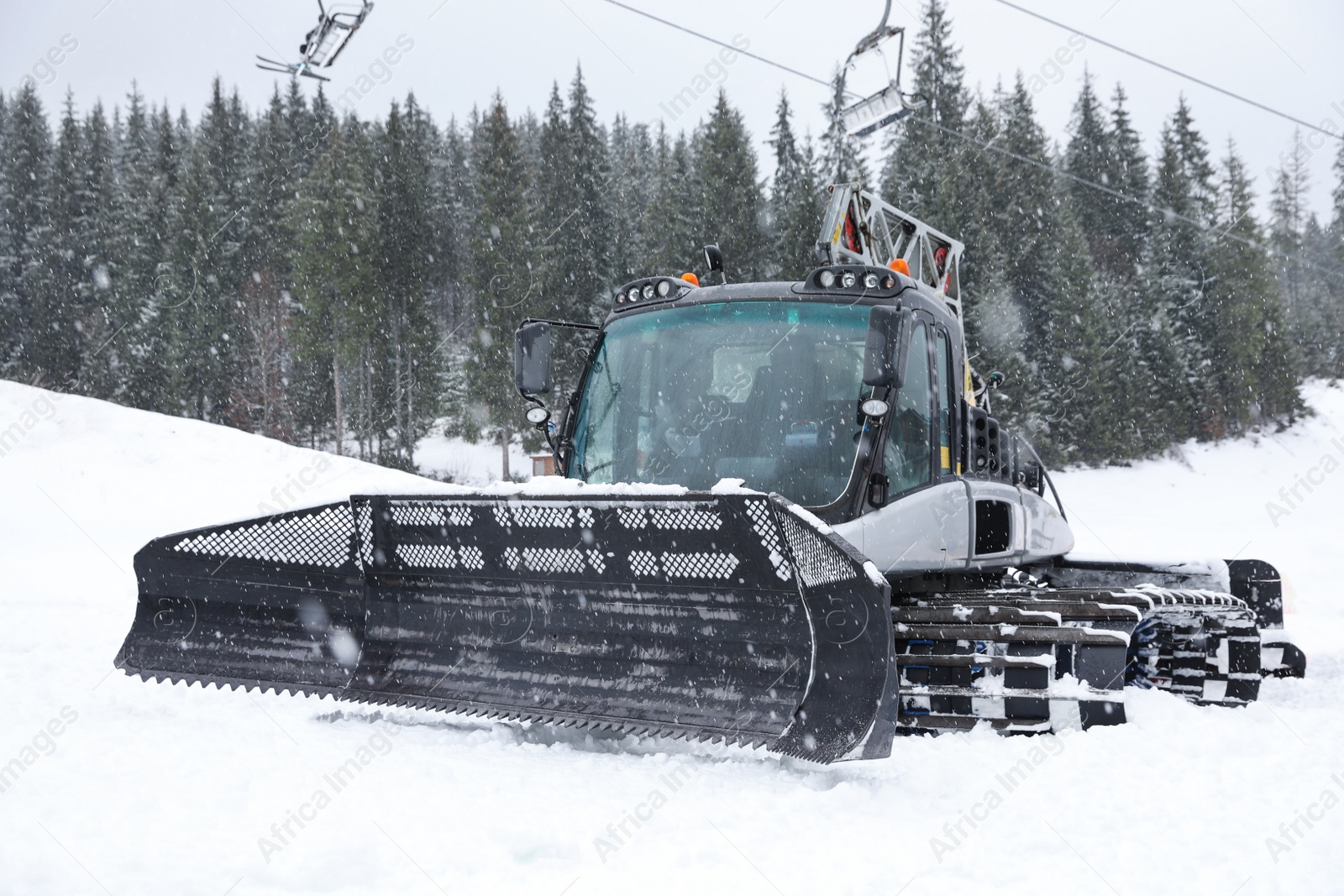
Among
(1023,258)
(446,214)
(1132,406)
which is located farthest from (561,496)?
(446,214)

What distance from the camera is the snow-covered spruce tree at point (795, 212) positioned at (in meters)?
32.3

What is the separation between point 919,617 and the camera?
4012 millimetres

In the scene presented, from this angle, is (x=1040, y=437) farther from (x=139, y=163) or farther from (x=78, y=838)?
(x=139, y=163)

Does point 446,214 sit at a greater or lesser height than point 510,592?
greater

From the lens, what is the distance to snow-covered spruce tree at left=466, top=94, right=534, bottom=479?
3428 cm

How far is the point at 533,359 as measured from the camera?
547 centimetres

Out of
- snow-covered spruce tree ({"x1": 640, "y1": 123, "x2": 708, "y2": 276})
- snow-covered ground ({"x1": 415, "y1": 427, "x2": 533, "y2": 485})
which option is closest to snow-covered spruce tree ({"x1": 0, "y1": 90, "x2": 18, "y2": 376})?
snow-covered ground ({"x1": 415, "y1": 427, "x2": 533, "y2": 485})

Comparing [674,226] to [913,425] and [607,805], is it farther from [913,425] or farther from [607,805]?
[607,805]

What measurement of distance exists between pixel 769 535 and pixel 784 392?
4.38 feet

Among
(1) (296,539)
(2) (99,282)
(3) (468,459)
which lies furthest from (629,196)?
(1) (296,539)

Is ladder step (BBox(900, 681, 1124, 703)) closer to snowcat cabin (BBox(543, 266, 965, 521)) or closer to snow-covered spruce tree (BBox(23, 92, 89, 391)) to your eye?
snowcat cabin (BBox(543, 266, 965, 521))

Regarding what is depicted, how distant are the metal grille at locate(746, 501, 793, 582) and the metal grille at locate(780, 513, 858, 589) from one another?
0.14 feet

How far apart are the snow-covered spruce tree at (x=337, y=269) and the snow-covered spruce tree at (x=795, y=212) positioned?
1537 centimetres

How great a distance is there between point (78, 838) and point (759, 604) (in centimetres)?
225
